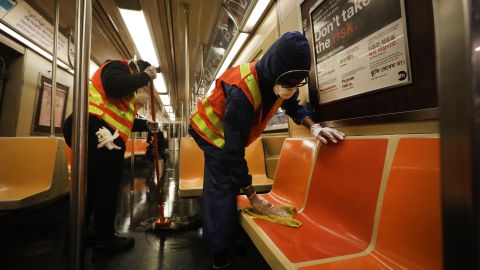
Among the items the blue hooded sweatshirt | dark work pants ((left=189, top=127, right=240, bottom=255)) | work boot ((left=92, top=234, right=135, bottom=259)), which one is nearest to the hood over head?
the blue hooded sweatshirt

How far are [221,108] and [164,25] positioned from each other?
3338 millimetres

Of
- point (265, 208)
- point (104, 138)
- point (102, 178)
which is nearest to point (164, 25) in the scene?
point (104, 138)

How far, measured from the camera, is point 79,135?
0.57 m

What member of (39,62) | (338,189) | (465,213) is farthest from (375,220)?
(39,62)

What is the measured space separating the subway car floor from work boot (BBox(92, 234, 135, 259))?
3 centimetres

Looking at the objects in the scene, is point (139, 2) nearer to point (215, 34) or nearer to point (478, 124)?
point (215, 34)

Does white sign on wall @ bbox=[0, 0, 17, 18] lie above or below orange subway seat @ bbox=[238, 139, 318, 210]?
above

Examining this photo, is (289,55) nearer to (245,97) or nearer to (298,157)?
(245,97)

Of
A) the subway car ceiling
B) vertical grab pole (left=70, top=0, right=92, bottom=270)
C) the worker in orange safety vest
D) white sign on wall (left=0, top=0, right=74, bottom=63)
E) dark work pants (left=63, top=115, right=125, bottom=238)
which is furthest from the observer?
the subway car ceiling

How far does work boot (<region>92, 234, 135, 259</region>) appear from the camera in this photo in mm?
1512

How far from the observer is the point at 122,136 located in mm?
1616

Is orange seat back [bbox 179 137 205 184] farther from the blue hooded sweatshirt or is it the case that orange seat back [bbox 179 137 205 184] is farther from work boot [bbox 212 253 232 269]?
the blue hooded sweatshirt

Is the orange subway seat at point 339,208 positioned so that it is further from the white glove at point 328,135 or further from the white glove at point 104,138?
the white glove at point 104,138

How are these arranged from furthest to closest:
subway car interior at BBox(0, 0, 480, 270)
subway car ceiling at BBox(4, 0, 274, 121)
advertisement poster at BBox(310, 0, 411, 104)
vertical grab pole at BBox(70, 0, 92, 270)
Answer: subway car ceiling at BBox(4, 0, 274, 121), advertisement poster at BBox(310, 0, 411, 104), vertical grab pole at BBox(70, 0, 92, 270), subway car interior at BBox(0, 0, 480, 270)
